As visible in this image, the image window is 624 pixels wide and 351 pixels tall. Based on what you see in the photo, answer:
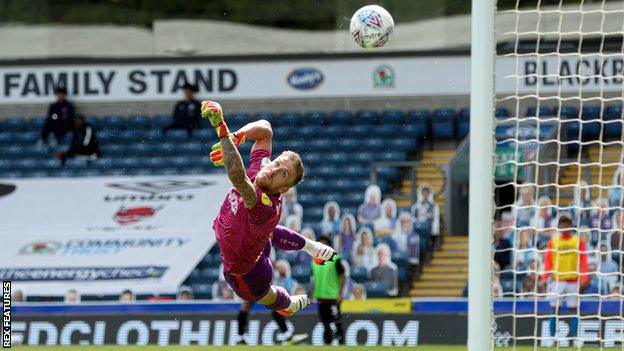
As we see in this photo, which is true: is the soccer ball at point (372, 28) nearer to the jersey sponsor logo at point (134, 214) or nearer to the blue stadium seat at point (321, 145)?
the blue stadium seat at point (321, 145)

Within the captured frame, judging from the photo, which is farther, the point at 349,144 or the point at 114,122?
the point at 114,122

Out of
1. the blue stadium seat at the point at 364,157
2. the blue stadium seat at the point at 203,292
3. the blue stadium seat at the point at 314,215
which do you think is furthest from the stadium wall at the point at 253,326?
the blue stadium seat at the point at 364,157

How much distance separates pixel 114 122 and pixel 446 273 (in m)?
7.07

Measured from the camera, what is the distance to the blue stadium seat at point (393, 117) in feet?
73.9

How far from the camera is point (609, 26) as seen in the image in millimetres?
22469

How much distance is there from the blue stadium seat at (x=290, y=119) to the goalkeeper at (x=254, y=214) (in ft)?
42.7

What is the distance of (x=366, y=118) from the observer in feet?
74.5

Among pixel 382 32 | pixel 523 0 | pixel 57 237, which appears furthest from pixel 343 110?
pixel 382 32

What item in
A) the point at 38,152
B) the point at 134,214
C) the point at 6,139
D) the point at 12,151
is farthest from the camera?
the point at 6,139

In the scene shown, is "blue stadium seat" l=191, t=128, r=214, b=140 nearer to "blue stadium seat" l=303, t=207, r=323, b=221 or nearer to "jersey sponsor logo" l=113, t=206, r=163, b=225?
"jersey sponsor logo" l=113, t=206, r=163, b=225

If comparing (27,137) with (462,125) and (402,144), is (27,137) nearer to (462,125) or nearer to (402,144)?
(402,144)

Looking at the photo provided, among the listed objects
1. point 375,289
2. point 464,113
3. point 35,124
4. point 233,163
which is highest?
point 464,113

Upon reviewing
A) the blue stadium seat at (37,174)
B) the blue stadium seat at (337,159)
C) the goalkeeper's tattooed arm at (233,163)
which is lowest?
the goalkeeper's tattooed arm at (233,163)

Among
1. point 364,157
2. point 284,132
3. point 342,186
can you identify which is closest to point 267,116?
point 284,132
